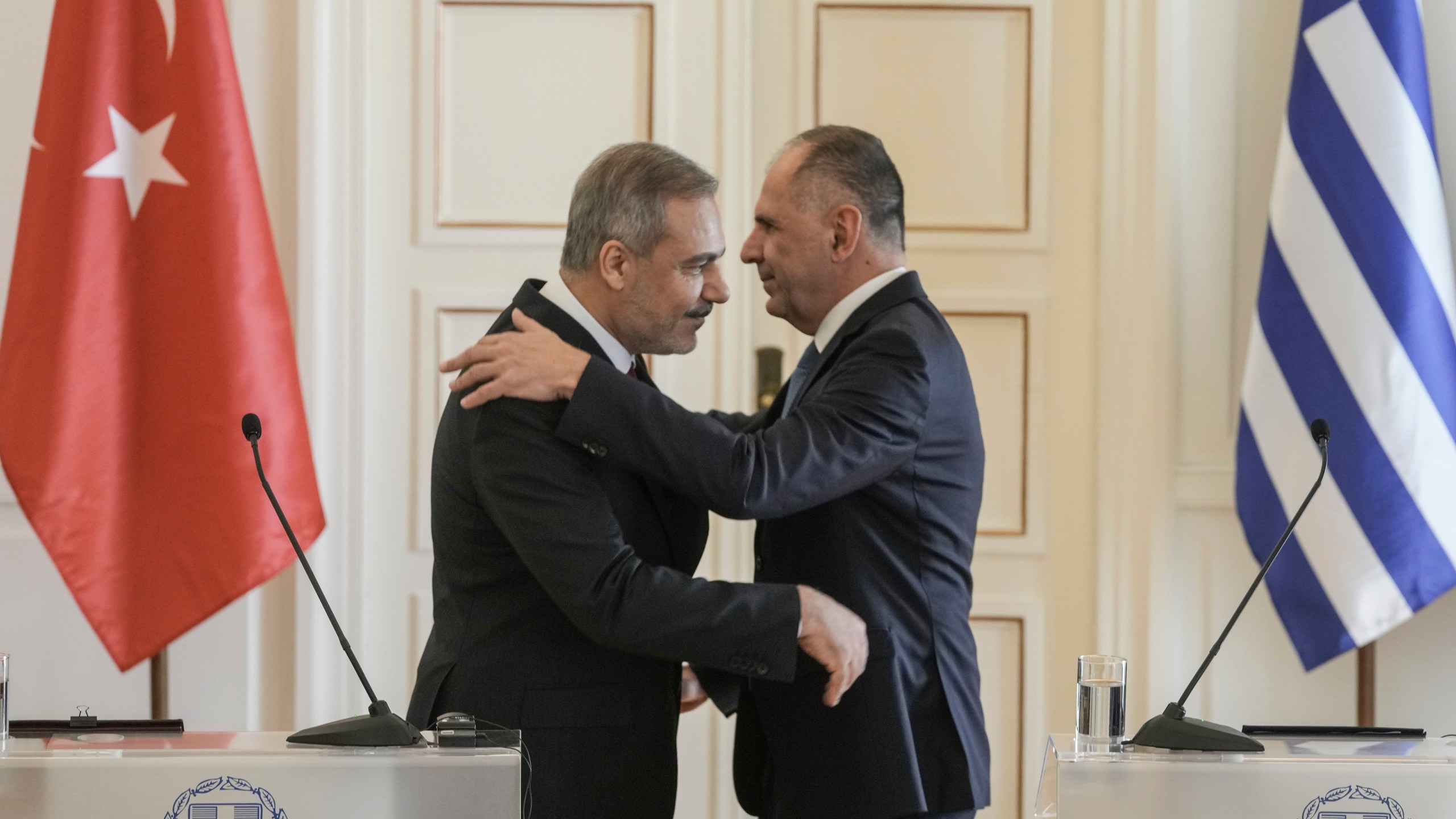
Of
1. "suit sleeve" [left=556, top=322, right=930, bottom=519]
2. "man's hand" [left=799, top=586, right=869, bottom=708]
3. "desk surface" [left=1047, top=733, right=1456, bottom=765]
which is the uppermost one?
"suit sleeve" [left=556, top=322, right=930, bottom=519]

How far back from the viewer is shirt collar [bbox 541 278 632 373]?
203 cm

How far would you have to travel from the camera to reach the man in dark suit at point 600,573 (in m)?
1.85

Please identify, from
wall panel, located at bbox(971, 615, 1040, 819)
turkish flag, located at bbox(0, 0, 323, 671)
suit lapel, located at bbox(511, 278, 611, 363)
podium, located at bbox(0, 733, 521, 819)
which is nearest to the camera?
podium, located at bbox(0, 733, 521, 819)

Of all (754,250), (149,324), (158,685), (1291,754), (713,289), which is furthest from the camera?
(158,685)

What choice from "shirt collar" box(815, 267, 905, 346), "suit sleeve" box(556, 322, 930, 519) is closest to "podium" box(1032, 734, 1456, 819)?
"suit sleeve" box(556, 322, 930, 519)

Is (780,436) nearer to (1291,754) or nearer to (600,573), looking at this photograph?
(600,573)

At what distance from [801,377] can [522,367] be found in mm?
629

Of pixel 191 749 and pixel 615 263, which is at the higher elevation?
pixel 615 263

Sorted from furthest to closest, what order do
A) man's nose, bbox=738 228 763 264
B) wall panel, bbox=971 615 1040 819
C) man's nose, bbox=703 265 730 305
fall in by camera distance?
wall panel, bbox=971 615 1040 819 < man's nose, bbox=738 228 763 264 < man's nose, bbox=703 265 730 305

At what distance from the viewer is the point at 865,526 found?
209 cm

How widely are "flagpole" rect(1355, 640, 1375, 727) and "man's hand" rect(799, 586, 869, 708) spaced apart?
1.84 metres

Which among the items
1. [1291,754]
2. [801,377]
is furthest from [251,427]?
[1291,754]

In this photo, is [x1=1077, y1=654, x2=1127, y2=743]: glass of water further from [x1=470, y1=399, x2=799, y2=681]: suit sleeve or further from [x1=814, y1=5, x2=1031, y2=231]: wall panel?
[x1=814, y1=5, x2=1031, y2=231]: wall panel

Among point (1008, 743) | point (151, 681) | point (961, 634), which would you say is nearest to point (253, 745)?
point (961, 634)
